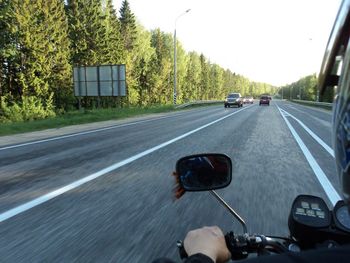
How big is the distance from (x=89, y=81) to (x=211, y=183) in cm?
3264

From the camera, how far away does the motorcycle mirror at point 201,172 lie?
209 centimetres

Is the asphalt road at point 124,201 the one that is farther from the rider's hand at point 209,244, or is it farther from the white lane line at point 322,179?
the rider's hand at point 209,244

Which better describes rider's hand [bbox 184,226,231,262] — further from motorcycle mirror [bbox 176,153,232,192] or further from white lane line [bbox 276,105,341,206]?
white lane line [bbox 276,105,341,206]

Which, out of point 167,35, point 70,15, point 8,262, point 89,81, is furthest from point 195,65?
point 8,262

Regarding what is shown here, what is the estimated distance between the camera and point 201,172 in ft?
6.88

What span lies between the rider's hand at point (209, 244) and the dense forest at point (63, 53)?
130 feet

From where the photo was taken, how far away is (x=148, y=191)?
20.8 feet

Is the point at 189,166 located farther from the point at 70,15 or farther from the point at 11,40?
the point at 70,15

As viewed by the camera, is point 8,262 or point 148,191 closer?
point 8,262

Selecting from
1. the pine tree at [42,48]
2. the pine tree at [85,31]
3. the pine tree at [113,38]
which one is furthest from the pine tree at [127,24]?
the pine tree at [42,48]

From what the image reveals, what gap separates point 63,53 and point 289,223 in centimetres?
5133

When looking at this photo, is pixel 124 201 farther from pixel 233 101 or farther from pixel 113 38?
pixel 113 38

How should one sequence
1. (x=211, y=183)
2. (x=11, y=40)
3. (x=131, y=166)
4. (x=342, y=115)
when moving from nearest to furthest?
1. (x=342, y=115)
2. (x=211, y=183)
3. (x=131, y=166)
4. (x=11, y=40)

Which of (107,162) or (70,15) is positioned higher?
(70,15)
